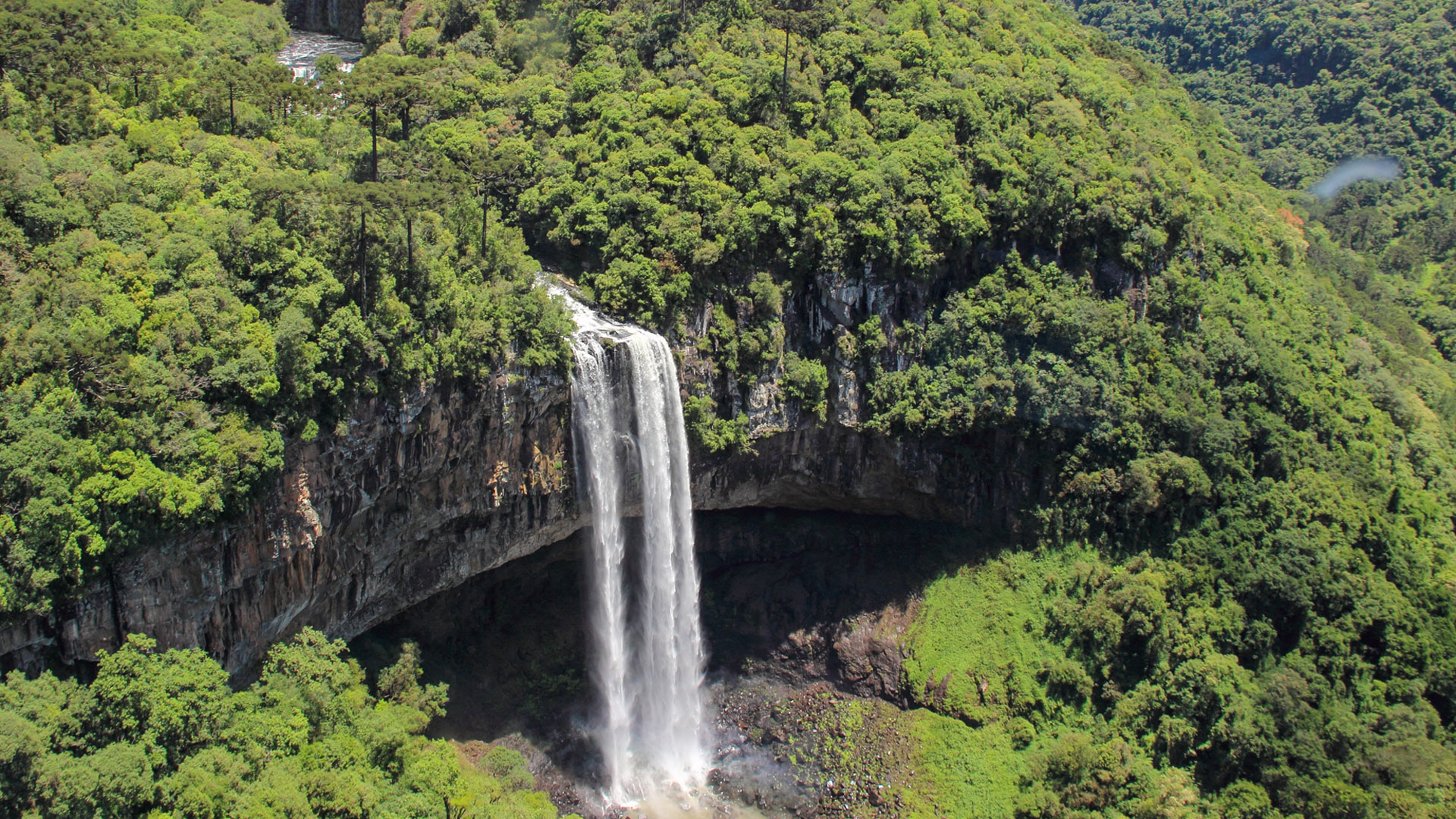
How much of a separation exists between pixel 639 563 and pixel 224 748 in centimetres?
1465

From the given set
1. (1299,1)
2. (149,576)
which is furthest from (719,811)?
(1299,1)

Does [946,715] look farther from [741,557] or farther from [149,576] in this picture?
[149,576]

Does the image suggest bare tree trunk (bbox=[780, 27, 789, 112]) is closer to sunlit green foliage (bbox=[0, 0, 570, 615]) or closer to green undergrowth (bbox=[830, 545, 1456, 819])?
sunlit green foliage (bbox=[0, 0, 570, 615])

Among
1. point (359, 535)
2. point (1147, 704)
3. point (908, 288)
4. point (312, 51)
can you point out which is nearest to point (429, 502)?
point (359, 535)

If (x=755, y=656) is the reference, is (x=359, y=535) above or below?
above

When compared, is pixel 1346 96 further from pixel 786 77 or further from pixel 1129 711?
pixel 1129 711

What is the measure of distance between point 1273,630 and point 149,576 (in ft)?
109

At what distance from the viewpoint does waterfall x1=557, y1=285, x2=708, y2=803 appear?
33.5 meters

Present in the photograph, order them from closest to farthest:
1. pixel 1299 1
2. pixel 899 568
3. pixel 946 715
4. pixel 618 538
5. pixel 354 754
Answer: pixel 354 754 < pixel 618 538 < pixel 946 715 < pixel 899 568 < pixel 1299 1

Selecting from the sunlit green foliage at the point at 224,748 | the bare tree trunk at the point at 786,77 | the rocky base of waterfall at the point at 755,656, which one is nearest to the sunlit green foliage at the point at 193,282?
the sunlit green foliage at the point at 224,748

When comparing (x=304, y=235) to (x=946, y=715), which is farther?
(x=946, y=715)

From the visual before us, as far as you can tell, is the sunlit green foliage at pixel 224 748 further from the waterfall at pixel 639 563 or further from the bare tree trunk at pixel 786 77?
the bare tree trunk at pixel 786 77

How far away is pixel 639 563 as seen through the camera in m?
36.8

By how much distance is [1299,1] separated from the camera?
97562 millimetres
